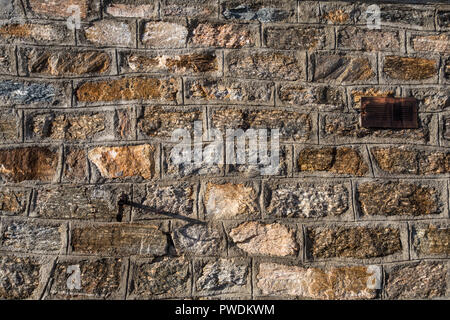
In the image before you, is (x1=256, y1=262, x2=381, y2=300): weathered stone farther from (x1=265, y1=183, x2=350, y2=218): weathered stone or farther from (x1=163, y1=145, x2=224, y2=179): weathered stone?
(x1=163, y1=145, x2=224, y2=179): weathered stone

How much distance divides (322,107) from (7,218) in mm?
1599

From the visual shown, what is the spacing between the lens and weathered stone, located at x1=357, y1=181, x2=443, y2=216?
6.73 feet

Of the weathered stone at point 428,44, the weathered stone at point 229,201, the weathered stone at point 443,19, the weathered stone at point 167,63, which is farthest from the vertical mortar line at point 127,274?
the weathered stone at point 443,19

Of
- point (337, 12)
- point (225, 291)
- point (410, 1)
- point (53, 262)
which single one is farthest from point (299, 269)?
point (410, 1)

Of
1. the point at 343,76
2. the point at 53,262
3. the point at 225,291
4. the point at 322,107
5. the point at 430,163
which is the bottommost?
the point at 225,291

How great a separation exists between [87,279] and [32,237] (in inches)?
12.7

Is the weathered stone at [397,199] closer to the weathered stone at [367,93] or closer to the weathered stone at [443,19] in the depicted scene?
the weathered stone at [367,93]

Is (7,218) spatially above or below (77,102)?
below

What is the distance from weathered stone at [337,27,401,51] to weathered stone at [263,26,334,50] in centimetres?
7

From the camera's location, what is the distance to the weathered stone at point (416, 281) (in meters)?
2.01

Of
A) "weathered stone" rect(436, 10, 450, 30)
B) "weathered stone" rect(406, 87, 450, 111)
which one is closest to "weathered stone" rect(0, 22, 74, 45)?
"weathered stone" rect(406, 87, 450, 111)

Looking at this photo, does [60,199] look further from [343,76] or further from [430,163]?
[430,163]

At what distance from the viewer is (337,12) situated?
2180 mm

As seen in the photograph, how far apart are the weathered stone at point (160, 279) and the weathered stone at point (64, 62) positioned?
0.97 meters
